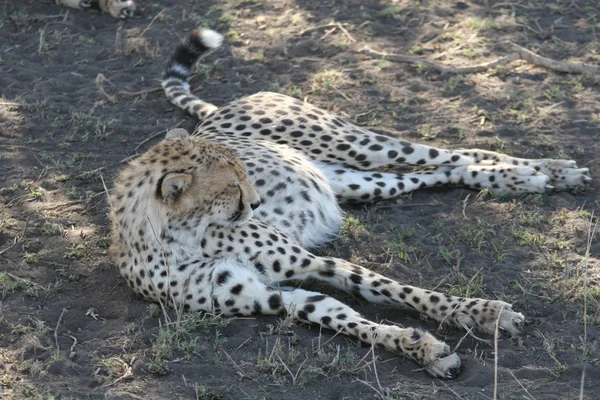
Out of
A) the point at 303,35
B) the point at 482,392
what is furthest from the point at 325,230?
the point at 303,35

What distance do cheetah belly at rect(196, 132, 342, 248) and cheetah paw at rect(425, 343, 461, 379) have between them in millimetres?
1229

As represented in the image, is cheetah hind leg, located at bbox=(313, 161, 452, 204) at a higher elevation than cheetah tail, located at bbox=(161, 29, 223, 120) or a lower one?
lower

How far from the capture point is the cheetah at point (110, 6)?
295 inches

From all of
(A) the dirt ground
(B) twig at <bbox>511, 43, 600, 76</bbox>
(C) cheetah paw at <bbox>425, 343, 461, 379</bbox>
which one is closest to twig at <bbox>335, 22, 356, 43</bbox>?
(A) the dirt ground

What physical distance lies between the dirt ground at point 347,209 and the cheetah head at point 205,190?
18.9 inches

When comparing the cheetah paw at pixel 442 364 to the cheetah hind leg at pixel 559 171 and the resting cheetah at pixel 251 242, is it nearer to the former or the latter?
the resting cheetah at pixel 251 242

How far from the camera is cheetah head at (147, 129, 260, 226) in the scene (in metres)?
4.10

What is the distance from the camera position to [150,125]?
604cm

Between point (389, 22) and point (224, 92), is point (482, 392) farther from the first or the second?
point (389, 22)

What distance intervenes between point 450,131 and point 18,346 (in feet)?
10.2

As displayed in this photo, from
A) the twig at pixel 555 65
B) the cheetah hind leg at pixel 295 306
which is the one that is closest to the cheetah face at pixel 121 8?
the twig at pixel 555 65

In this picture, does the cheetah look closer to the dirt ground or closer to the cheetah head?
the dirt ground

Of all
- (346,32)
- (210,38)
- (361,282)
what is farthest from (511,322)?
(346,32)

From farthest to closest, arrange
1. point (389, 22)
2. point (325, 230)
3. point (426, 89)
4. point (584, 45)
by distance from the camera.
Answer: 1. point (389, 22)
2. point (584, 45)
3. point (426, 89)
4. point (325, 230)
